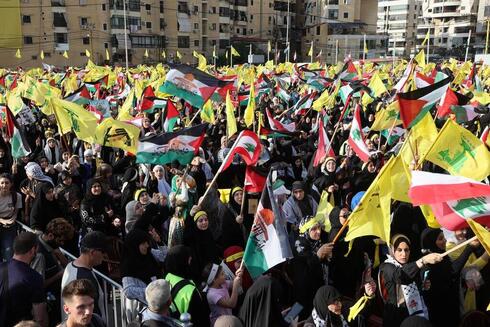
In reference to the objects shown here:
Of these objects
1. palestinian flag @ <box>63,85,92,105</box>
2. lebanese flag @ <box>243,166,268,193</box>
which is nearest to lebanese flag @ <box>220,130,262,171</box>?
lebanese flag @ <box>243,166,268,193</box>

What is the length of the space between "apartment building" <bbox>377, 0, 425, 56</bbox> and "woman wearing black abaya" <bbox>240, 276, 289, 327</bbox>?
99935 millimetres

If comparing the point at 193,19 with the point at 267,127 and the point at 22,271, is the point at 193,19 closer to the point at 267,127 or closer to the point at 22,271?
the point at 267,127

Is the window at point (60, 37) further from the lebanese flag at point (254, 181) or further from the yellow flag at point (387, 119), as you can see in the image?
the lebanese flag at point (254, 181)

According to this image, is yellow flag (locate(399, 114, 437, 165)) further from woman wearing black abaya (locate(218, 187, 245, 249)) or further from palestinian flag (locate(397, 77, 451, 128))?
woman wearing black abaya (locate(218, 187, 245, 249))

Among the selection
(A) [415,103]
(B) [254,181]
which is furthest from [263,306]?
(A) [415,103]

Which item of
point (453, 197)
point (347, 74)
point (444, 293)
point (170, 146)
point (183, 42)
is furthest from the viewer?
point (183, 42)

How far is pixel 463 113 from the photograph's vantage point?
10359mm

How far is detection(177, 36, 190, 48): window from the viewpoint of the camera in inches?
2662

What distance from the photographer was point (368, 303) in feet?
13.7

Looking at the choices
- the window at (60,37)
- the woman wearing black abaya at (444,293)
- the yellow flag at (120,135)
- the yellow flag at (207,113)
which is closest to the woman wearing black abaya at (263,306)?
the woman wearing black abaya at (444,293)

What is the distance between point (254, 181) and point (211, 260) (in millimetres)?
1534

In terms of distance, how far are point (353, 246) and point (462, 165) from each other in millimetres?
1434

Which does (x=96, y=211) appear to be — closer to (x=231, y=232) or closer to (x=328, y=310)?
(x=231, y=232)

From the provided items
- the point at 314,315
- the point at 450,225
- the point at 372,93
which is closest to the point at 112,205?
the point at 314,315
